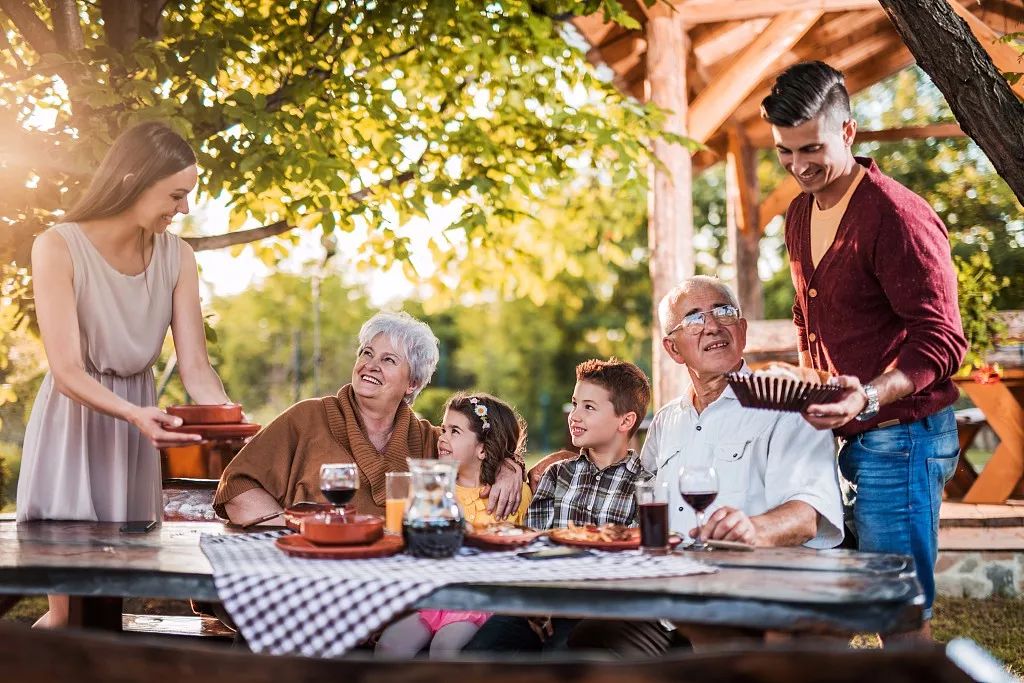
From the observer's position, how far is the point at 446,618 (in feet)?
9.30

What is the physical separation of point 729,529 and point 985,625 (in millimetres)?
3205

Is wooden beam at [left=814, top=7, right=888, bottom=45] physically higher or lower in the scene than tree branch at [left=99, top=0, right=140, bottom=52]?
higher

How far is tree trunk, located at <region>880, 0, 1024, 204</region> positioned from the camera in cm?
308

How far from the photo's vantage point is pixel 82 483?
3031 mm

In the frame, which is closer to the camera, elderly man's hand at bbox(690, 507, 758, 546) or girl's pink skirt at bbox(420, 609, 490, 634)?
elderly man's hand at bbox(690, 507, 758, 546)

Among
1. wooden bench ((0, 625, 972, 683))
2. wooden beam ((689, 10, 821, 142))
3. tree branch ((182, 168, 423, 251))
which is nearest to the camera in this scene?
wooden bench ((0, 625, 972, 683))

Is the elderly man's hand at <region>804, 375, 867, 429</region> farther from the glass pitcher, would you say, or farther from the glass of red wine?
the glass pitcher

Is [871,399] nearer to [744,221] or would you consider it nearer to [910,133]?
[744,221]

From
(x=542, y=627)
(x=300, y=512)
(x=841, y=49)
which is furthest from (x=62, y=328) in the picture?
(x=841, y=49)

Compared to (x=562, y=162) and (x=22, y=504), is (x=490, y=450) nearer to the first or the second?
(x=22, y=504)

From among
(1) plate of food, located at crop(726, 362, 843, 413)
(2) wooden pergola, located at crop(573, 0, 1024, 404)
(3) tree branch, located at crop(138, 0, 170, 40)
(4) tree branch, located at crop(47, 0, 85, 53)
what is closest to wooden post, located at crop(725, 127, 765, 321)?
(2) wooden pergola, located at crop(573, 0, 1024, 404)

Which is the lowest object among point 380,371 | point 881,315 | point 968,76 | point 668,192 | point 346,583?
point 346,583

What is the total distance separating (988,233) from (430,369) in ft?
45.8

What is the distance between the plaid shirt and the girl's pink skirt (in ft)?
1.67
